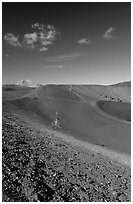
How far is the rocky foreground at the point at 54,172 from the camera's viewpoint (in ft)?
35.4

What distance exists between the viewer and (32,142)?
607 inches

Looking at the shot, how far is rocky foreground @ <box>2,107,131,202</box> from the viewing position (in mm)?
10783

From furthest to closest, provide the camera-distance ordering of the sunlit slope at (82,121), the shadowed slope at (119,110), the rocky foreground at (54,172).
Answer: the shadowed slope at (119,110), the sunlit slope at (82,121), the rocky foreground at (54,172)

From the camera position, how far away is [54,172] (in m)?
12.7

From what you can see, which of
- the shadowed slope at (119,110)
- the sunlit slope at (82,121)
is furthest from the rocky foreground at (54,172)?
the shadowed slope at (119,110)

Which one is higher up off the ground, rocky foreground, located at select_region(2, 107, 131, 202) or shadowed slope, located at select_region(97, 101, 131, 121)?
shadowed slope, located at select_region(97, 101, 131, 121)

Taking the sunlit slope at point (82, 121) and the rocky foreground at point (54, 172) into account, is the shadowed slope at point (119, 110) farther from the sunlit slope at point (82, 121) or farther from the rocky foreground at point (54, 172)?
the rocky foreground at point (54, 172)

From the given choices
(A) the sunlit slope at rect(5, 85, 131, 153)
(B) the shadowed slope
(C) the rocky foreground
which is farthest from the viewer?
(B) the shadowed slope

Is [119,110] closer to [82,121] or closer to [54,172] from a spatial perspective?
[82,121]

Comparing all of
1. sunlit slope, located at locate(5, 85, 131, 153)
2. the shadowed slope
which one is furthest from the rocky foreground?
the shadowed slope

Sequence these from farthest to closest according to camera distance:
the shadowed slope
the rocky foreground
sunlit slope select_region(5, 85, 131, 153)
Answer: the shadowed slope → sunlit slope select_region(5, 85, 131, 153) → the rocky foreground

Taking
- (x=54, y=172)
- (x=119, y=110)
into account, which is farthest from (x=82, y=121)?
(x=54, y=172)

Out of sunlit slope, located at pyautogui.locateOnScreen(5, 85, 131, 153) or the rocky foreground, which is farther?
sunlit slope, located at pyautogui.locateOnScreen(5, 85, 131, 153)

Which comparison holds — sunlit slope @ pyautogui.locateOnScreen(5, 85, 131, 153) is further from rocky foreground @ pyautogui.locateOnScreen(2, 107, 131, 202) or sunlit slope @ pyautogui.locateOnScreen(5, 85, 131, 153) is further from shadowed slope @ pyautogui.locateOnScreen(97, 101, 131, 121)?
rocky foreground @ pyautogui.locateOnScreen(2, 107, 131, 202)
